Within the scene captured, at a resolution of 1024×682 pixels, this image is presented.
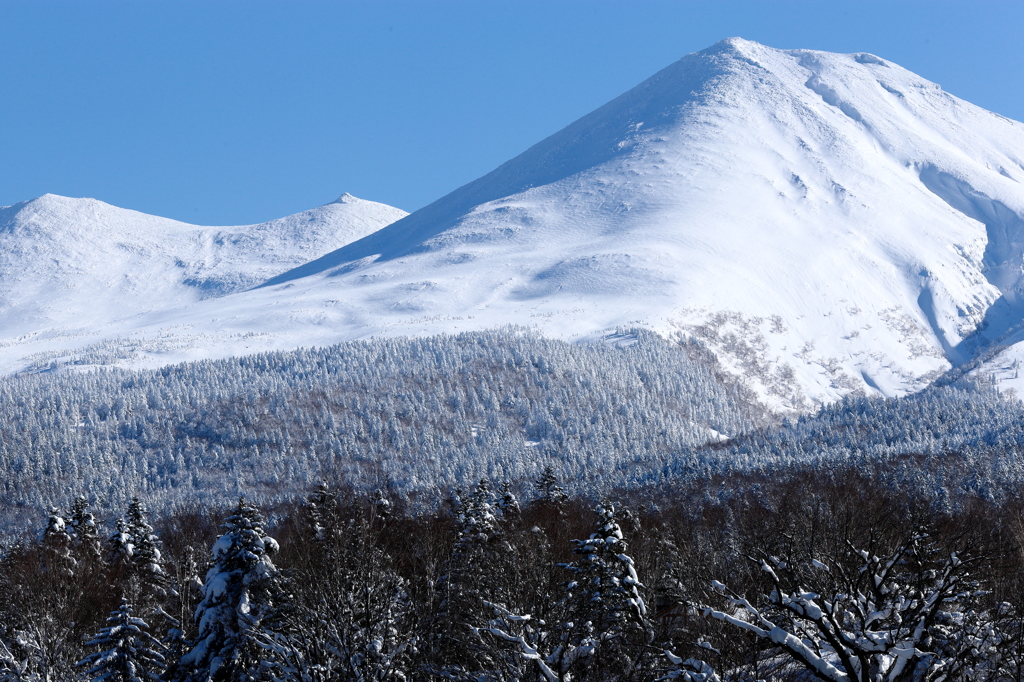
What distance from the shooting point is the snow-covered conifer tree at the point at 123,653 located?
29672mm

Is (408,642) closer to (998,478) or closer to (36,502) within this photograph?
(998,478)

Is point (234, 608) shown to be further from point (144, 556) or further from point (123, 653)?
point (144, 556)

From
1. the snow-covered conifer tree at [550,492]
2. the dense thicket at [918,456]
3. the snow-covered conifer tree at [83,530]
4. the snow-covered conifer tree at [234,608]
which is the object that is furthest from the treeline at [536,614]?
the dense thicket at [918,456]

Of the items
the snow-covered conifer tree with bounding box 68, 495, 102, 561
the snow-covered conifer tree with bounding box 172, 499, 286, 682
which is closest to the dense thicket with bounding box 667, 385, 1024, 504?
the snow-covered conifer tree with bounding box 68, 495, 102, 561

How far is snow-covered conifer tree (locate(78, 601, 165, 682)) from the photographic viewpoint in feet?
97.3

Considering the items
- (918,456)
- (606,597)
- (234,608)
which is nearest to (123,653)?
(234,608)

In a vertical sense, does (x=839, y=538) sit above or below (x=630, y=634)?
above

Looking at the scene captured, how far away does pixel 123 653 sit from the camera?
3014 cm

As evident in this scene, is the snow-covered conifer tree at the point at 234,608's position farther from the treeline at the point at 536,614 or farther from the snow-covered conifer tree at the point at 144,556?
the snow-covered conifer tree at the point at 144,556

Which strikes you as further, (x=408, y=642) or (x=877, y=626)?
(x=408, y=642)

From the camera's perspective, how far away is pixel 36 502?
181125 mm

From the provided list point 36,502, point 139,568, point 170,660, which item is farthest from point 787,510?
point 36,502

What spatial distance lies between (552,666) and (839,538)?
32.6 ft

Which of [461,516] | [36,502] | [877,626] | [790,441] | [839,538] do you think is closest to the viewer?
[877,626]
